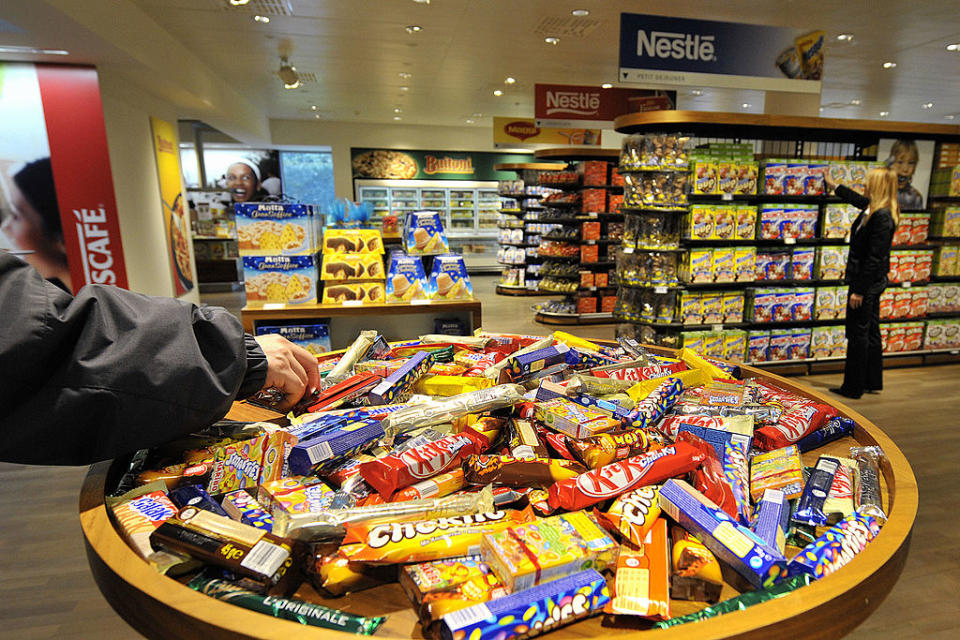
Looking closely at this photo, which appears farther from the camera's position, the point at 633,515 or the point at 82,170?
the point at 82,170

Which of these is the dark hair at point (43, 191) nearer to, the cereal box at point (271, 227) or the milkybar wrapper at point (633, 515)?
the cereal box at point (271, 227)

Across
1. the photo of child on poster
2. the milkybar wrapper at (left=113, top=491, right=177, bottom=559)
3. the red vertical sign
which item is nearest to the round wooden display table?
the milkybar wrapper at (left=113, top=491, right=177, bottom=559)

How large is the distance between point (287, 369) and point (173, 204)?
7742 millimetres

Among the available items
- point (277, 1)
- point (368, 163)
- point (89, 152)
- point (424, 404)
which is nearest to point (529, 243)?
point (368, 163)

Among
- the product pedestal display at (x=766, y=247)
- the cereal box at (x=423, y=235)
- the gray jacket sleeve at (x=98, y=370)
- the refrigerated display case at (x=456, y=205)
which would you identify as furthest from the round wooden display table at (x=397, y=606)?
the refrigerated display case at (x=456, y=205)

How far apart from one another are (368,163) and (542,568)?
1372 centimetres

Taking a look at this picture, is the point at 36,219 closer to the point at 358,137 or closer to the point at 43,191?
the point at 43,191

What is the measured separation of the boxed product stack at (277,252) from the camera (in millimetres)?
2605

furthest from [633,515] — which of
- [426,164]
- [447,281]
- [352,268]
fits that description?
[426,164]

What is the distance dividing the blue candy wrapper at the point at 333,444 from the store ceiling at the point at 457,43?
4489 millimetres

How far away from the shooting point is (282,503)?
0.79m

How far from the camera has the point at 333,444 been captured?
0.96 meters

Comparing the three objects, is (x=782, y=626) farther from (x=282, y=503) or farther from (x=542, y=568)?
(x=282, y=503)

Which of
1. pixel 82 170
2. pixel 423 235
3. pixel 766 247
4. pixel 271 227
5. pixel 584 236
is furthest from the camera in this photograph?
pixel 584 236
